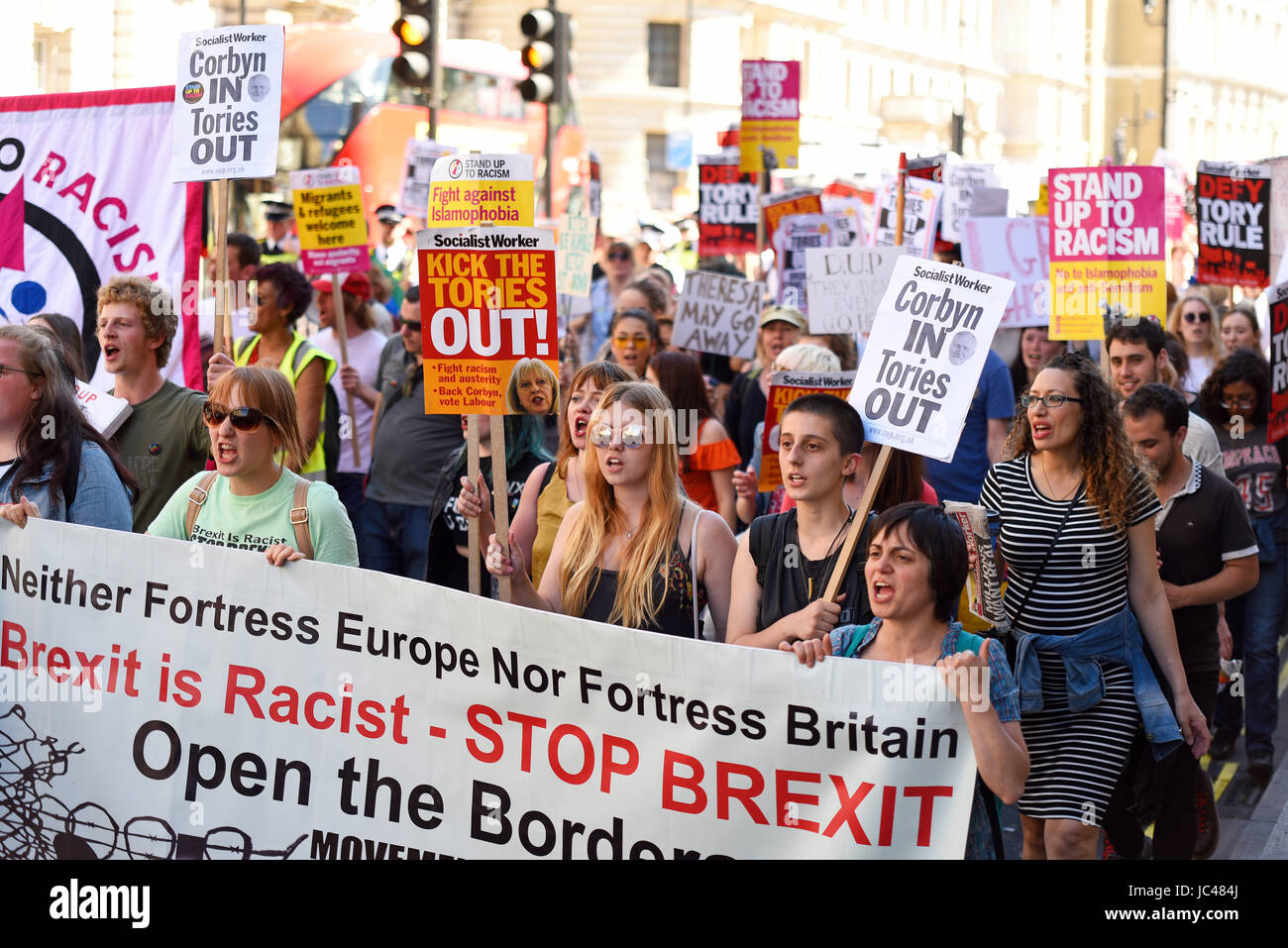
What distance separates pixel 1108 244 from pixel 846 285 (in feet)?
4.22

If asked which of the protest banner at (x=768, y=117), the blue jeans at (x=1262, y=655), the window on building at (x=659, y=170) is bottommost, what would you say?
the blue jeans at (x=1262, y=655)

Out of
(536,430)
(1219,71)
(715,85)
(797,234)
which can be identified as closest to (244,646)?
(536,430)

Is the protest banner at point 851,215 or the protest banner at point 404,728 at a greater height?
the protest banner at point 851,215

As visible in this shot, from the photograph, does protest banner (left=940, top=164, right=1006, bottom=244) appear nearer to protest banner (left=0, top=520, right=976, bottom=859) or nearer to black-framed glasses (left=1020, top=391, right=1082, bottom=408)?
black-framed glasses (left=1020, top=391, right=1082, bottom=408)

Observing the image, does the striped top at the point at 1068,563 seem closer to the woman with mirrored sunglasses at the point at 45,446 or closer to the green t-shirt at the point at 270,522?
the green t-shirt at the point at 270,522

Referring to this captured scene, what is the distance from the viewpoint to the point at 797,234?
40.3ft

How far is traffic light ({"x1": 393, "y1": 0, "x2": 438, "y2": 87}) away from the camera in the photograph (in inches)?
469

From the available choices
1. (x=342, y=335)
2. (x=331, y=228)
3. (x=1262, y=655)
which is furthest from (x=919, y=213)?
(x=1262, y=655)

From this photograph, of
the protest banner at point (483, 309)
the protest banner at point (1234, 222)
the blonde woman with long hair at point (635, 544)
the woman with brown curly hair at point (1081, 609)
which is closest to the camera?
the blonde woman with long hair at point (635, 544)

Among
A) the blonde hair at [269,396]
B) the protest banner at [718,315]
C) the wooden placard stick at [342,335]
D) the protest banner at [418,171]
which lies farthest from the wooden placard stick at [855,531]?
the protest banner at [418,171]

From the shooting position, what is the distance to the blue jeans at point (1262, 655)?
7.17 m

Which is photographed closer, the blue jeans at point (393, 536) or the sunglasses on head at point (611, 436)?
the sunglasses on head at point (611, 436)

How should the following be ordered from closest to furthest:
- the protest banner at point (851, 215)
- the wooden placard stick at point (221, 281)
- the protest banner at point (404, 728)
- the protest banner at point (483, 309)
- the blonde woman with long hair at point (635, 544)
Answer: the protest banner at point (404, 728)
the blonde woman with long hair at point (635, 544)
the protest banner at point (483, 309)
the wooden placard stick at point (221, 281)
the protest banner at point (851, 215)

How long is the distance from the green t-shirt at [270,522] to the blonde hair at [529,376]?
114cm
